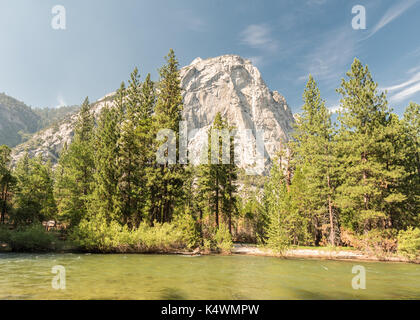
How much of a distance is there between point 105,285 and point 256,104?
19932 centimetres

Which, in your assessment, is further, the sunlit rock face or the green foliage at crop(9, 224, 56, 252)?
the sunlit rock face

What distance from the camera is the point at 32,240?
2261cm

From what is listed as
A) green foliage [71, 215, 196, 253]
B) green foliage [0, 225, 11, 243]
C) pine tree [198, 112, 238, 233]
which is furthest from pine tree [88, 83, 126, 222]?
pine tree [198, 112, 238, 233]

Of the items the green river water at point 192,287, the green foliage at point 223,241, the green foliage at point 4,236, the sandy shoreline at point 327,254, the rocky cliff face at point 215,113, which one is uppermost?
the rocky cliff face at point 215,113

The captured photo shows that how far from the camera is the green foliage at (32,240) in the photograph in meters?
22.3

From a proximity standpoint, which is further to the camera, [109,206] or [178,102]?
[178,102]

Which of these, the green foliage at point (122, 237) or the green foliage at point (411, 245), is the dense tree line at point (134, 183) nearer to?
the green foliage at point (122, 237)

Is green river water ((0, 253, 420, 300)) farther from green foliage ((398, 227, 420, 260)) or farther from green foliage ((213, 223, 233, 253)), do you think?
green foliage ((213, 223, 233, 253))

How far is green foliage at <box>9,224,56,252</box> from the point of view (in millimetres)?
22344

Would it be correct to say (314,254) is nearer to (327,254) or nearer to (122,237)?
(327,254)

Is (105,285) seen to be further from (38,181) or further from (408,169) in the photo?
(38,181)

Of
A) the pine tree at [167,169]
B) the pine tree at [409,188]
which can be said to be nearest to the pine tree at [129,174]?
the pine tree at [167,169]

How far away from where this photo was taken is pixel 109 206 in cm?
2509
